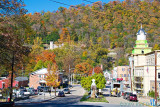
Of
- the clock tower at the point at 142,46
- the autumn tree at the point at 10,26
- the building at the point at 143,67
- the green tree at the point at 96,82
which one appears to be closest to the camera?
the autumn tree at the point at 10,26

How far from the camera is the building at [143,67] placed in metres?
48.7

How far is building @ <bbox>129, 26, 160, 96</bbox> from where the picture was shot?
48.7m

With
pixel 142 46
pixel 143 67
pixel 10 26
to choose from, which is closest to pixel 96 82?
pixel 143 67

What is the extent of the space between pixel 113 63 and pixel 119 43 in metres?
21.7

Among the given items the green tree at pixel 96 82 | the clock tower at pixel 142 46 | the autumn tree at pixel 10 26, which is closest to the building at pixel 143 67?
the clock tower at pixel 142 46

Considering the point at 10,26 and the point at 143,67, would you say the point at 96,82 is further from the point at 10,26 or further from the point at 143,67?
the point at 10,26

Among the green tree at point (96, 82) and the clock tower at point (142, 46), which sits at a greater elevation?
the clock tower at point (142, 46)

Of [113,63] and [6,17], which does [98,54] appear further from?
[6,17]

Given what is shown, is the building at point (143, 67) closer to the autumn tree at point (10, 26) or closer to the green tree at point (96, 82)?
the green tree at point (96, 82)

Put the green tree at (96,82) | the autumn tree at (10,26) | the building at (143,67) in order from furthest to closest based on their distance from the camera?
the building at (143,67), the green tree at (96,82), the autumn tree at (10,26)

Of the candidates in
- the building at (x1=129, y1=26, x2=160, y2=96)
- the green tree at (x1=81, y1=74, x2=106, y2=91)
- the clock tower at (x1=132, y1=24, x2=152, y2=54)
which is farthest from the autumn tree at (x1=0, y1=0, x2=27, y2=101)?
the clock tower at (x1=132, y1=24, x2=152, y2=54)

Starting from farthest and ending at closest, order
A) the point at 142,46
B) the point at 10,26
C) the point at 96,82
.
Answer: the point at 142,46 → the point at 96,82 → the point at 10,26

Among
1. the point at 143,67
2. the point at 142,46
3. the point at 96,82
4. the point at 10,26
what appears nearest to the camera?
the point at 10,26

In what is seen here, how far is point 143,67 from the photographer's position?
5119cm
